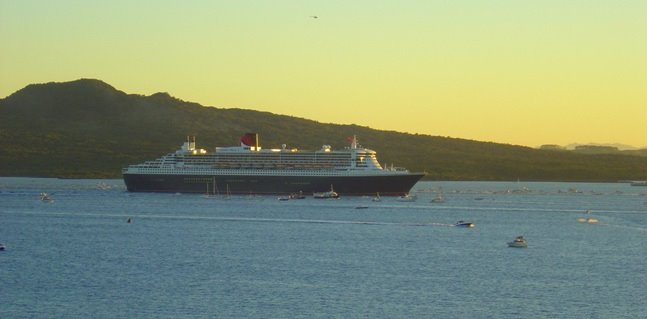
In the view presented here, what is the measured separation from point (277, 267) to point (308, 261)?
3444mm

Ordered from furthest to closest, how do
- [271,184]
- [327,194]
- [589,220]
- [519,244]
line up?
[271,184], [327,194], [589,220], [519,244]

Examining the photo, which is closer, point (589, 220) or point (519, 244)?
point (519, 244)

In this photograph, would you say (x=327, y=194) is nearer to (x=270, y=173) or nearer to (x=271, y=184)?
(x=271, y=184)

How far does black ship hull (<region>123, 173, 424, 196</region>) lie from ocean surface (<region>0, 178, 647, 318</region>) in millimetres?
31944

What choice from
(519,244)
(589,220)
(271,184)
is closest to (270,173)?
(271,184)

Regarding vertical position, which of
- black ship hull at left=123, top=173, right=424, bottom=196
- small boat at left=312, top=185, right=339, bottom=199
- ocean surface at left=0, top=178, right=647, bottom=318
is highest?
black ship hull at left=123, top=173, right=424, bottom=196

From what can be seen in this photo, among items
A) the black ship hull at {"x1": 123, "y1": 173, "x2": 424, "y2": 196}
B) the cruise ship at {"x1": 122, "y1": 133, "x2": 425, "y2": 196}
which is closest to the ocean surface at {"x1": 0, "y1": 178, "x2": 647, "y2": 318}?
the black ship hull at {"x1": 123, "y1": 173, "x2": 424, "y2": 196}

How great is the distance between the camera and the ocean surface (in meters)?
46.5

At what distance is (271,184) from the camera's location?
14475 centimetres

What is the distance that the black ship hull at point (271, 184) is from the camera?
140000mm

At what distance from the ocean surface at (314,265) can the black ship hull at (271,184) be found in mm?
31944

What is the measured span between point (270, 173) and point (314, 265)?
279 ft

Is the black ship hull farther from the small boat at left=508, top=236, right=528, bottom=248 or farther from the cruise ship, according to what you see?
the small boat at left=508, top=236, right=528, bottom=248

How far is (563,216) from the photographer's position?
11094cm
